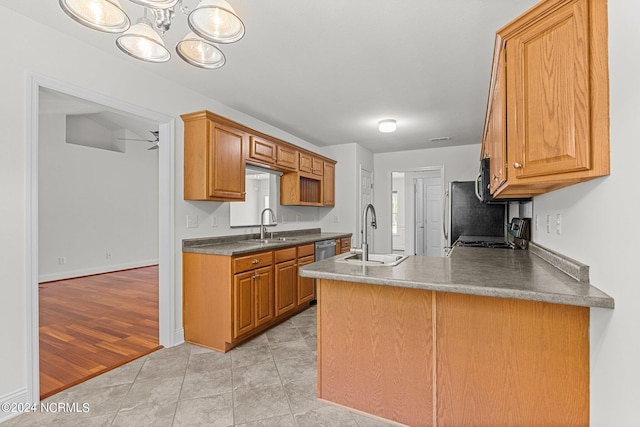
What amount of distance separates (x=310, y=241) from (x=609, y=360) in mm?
2997

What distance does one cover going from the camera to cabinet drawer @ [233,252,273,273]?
2826mm

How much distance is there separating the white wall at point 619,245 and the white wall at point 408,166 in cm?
441

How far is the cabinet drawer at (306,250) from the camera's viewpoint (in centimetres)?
375

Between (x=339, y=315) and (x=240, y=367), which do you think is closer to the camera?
(x=339, y=315)

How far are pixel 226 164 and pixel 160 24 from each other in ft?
5.35

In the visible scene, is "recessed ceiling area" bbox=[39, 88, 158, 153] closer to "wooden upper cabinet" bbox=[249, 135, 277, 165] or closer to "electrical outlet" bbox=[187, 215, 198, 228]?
"wooden upper cabinet" bbox=[249, 135, 277, 165]

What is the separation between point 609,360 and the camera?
1212mm

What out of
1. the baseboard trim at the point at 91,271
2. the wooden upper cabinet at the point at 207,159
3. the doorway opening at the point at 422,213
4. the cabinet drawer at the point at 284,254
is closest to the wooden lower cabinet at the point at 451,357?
the cabinet drawer at the point at 284,254

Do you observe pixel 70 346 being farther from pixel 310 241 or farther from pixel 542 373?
pixel 542 373

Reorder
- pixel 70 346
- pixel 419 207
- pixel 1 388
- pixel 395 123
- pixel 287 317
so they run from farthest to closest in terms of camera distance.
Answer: pixel 419 207 < pixel 395 123 < pixel 287 317 < pixel 70 346 < pixel 1 388

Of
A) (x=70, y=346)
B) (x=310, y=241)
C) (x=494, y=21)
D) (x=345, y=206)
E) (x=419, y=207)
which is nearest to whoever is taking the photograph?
(x=494, y=21)

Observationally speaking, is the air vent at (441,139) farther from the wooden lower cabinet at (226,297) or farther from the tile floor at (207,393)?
the tile floor at (207,393)

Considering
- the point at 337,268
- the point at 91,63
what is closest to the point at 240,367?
the point at 337,268

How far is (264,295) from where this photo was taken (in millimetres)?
3186
